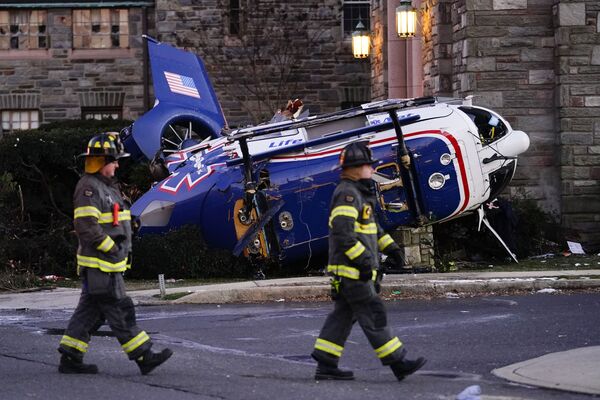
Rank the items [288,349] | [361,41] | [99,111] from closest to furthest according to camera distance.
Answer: [288,349]
[361,41]
[99,111]

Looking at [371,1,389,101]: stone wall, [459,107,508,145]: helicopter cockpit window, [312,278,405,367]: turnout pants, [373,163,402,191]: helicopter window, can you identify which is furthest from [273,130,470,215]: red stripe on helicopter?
[371,1,389,101]: stone wall

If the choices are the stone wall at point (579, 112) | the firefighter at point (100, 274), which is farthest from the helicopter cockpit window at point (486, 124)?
the firefighter at point (100, 274)

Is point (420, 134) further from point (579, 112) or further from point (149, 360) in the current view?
point (149, 360)

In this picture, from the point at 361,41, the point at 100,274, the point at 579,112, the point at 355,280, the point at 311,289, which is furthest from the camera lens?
the point at 361,41

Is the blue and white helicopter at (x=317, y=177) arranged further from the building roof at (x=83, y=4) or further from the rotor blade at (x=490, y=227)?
the building roof at (x=83, y=4)

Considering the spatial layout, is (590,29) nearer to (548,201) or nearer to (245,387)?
(548,201)

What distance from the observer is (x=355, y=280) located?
991cm

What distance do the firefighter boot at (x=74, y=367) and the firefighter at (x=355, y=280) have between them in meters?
1.71

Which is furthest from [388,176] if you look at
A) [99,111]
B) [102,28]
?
[102,28]

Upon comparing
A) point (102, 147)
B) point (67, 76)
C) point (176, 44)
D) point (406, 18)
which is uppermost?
point (176, 44)

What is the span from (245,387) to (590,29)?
14.0m

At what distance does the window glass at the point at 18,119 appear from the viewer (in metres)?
36.3

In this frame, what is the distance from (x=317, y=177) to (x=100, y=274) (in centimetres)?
782

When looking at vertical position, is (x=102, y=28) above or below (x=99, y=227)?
above
